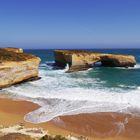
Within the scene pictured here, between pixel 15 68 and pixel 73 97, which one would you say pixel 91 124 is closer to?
pixel 73 97

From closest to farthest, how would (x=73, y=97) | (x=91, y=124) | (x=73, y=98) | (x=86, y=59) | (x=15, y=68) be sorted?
(x=91, y=124), (x=73, y=98), (x=73, y=97), (x=15, y=68), (x=86, y=59)

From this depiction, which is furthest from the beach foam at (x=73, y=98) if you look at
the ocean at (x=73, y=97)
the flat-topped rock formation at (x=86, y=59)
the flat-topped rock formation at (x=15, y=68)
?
the flat-topped rock formation at (x=86, y=59)

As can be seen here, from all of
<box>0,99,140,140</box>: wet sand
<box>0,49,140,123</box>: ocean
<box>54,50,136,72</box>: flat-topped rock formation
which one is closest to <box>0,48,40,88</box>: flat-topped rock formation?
<box>0,49,140,123</box>: ocean

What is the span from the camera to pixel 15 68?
28031 mm

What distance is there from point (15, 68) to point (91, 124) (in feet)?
41.1

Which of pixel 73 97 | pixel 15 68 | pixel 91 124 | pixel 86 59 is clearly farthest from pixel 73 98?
pixel 86 59

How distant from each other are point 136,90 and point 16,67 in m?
10.8

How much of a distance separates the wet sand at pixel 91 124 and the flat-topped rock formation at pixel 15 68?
7.09 metres

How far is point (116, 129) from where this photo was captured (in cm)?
1681

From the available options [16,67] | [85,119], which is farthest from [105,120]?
[16,67]

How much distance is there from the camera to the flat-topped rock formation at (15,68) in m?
27.0

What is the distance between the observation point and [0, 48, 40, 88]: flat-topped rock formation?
88.7 feet

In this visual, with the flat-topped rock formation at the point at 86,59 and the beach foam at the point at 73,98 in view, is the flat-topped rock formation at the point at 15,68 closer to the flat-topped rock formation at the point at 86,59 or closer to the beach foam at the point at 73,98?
the beach foam at the point at 73,98

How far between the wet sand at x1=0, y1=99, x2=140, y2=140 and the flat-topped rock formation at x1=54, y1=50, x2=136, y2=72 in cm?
2423
